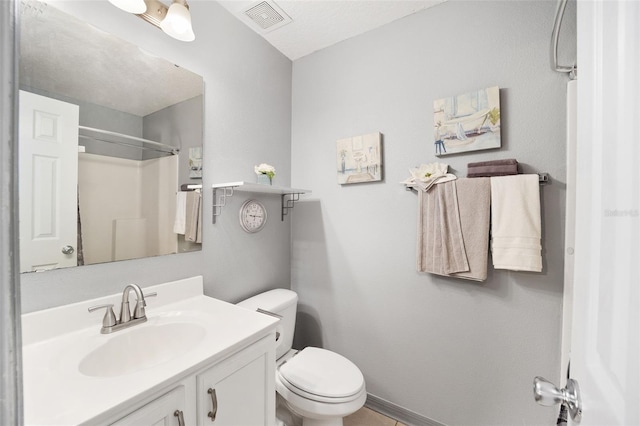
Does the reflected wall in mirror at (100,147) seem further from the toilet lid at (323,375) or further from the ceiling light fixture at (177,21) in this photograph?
the toilet lid at (323,375)

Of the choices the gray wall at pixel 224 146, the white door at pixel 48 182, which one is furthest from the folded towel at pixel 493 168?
the white door at pixel 48 182

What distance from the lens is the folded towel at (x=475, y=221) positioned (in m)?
1.26

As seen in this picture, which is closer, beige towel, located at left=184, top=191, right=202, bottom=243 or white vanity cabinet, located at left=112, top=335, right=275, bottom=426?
white vanity cabinet, located at left=112, top=335, right=275, bottom=426

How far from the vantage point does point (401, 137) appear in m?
1.57

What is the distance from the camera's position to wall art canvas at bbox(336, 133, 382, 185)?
1.62 meters

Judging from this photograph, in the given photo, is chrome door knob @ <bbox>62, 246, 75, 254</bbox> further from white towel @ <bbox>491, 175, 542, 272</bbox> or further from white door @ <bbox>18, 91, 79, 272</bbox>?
white towel @ <bbox>491, 175, 542, 272</bbox>

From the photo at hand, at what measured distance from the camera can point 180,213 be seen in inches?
50.8

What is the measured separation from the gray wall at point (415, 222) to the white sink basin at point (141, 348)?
3.31ft

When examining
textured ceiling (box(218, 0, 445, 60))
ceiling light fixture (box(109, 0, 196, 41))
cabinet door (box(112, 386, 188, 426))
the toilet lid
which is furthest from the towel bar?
ceiling light fixture (box(109, 0, 196, 41))

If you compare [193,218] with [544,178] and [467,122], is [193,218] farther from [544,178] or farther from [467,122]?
[544,178]

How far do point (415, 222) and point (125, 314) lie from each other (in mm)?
1460

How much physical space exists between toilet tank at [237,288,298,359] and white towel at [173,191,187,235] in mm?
555

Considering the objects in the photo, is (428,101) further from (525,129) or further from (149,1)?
(149,1)

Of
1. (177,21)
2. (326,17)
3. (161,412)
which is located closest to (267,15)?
(326,17)
